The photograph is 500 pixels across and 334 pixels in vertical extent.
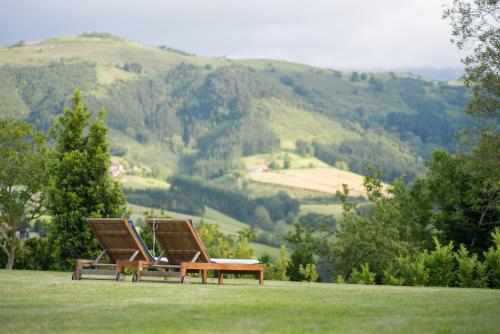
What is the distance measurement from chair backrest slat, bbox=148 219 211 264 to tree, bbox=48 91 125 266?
8018 mm

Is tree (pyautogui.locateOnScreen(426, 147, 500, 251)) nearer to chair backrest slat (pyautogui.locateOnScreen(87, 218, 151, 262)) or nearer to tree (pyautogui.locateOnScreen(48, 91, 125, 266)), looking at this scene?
tree (pyautogui.locateOnScreen(48, 91, 125, 266))

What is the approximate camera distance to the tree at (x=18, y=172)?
28188 mm

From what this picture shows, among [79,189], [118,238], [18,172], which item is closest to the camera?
[118,238]

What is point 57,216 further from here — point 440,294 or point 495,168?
point 440,294

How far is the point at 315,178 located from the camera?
186m

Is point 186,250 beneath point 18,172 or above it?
beneath

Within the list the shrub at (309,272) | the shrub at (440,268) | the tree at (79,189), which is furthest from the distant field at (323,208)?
the shrub at (440,268)

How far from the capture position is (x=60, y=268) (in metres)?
23.7

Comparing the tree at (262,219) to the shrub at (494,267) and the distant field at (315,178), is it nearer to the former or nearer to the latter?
the distant field at (315,178)

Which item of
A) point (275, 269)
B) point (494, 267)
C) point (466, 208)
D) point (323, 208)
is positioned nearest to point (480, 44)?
point (494, 267)

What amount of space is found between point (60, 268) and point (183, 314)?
15.3 metres

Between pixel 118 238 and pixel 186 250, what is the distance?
138 centimetres

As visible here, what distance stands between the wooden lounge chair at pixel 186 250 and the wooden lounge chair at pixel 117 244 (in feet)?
1.33

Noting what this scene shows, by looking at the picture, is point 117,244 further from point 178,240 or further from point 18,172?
point 18,172
